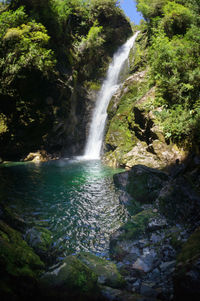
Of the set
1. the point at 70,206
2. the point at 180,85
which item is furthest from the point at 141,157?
the point at 70,206

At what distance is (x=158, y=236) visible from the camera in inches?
168

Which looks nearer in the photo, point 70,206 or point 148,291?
point 148,291

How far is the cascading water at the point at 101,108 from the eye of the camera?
19438 mm

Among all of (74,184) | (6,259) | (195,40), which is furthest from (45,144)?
(6,259)

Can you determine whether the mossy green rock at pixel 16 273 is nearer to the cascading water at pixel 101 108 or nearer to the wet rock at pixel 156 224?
the wet rock at pixel 156 224

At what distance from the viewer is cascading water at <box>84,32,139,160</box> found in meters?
19.4

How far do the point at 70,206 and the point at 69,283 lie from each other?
13.2 ft

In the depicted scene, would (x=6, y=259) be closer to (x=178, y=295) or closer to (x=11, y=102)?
(x=178, y=295)

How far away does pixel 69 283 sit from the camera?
2631 mm

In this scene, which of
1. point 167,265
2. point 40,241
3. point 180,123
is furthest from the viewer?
point 180,123

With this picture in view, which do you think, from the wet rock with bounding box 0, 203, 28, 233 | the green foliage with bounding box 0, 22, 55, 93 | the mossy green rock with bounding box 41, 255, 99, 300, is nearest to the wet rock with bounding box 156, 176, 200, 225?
the mossy green rock with bounding box 41, 255, 99, 300

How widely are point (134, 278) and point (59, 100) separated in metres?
15.6

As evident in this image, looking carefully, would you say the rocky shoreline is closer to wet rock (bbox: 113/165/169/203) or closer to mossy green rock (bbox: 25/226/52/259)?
mossy green rock (bbox: 25/226/52/259)

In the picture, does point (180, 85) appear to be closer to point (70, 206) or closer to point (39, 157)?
point (70, 206)
